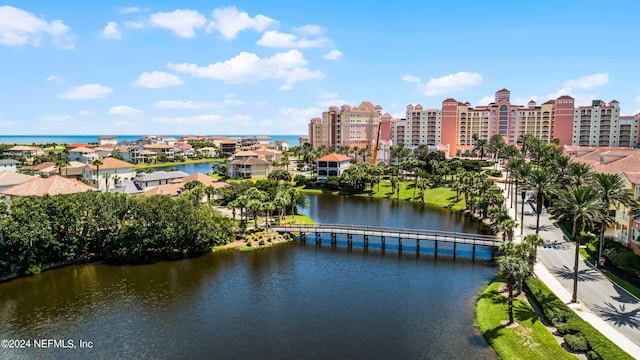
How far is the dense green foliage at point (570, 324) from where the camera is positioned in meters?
30.2

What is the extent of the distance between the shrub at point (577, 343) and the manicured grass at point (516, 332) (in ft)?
2.61

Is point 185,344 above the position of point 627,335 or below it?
below

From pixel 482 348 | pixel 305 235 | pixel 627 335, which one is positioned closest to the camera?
pixel 627 335

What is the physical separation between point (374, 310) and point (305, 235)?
30.4 m

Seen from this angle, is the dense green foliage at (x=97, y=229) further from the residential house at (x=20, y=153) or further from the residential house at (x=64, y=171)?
the residential house at (x=20, y=153)

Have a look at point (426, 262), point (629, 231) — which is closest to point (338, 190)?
point (426, 262)

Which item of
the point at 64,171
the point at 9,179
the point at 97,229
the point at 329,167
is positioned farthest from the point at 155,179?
the point at 329,167

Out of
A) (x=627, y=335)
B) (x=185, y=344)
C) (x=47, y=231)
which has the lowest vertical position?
(x=185, y=344)

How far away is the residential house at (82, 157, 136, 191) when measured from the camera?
108m

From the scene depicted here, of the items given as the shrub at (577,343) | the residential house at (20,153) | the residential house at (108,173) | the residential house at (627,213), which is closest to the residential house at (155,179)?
the residential house at (108,173)

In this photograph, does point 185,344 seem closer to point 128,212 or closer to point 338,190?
point 128,212

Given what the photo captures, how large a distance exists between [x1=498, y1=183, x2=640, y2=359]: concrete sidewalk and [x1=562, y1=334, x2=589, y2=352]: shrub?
2100mm

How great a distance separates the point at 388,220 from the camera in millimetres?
86062

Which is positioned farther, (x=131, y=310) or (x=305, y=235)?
(x=305, y=235)
